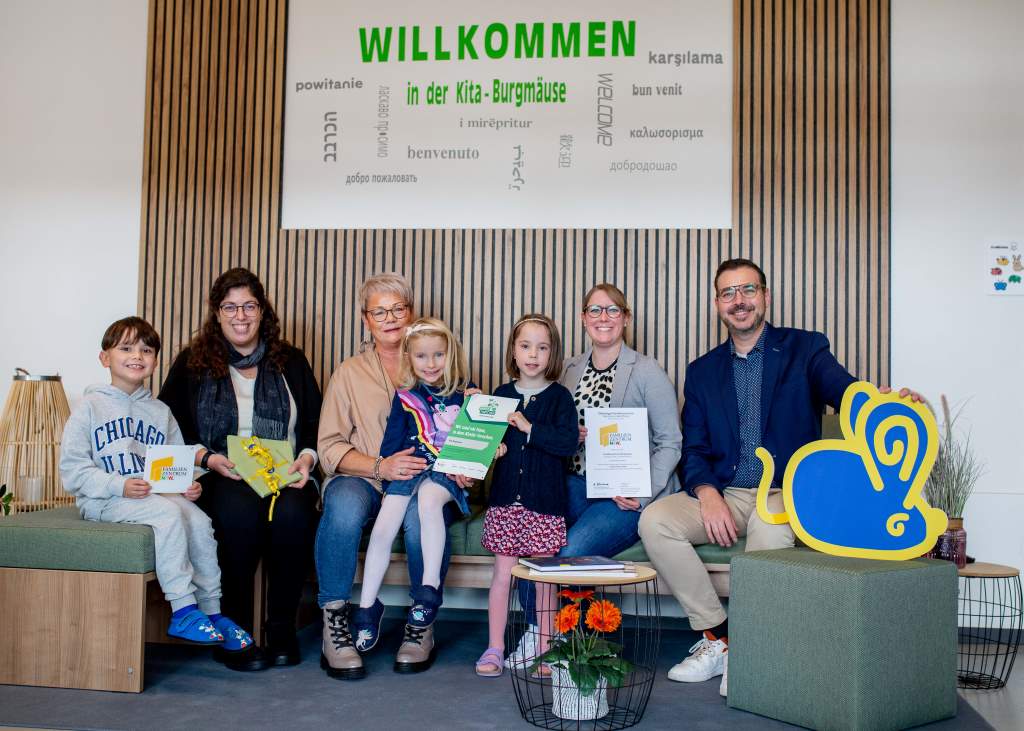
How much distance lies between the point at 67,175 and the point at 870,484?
4479 mm

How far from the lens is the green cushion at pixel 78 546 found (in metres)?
3.38

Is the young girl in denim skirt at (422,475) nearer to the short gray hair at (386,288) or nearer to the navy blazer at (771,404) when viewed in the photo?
the short gray hair at (386,288)

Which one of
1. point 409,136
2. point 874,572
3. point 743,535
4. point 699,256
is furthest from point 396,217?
point 874,572

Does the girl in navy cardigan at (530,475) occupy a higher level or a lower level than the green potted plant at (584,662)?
higher

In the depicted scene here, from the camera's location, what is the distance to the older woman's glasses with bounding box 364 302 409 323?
427 cm

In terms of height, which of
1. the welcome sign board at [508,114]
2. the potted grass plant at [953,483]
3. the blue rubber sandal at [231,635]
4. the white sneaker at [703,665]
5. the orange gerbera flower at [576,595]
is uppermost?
the welcome sign board at [508,114]

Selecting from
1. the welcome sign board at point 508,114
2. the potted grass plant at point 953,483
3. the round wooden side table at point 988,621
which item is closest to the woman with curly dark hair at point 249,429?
the welcome sign board at point 508,114

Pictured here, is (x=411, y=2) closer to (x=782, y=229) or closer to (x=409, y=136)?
(x=409, y=136)

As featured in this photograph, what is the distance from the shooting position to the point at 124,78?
5.14 metres

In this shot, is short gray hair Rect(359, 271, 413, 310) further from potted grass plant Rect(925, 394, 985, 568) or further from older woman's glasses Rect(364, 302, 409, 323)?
potted grass plant Rect(925, 394, 985, 568)

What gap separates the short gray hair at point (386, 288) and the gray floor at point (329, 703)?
1.64 metres

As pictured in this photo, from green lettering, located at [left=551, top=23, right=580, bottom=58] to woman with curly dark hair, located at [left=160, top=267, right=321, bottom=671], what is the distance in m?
2.02

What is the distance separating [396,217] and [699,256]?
1.63 metres

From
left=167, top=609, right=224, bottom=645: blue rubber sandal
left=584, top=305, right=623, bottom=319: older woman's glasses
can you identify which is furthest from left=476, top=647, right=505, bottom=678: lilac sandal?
left=584, top=305, right=623, bottom=319: older woman's glasses
